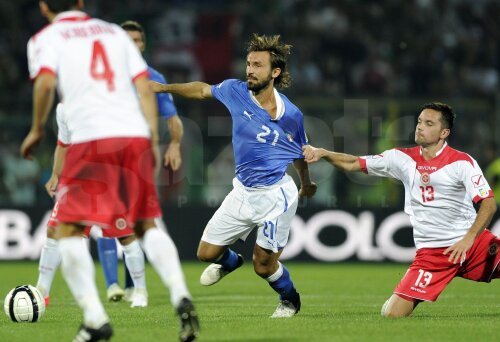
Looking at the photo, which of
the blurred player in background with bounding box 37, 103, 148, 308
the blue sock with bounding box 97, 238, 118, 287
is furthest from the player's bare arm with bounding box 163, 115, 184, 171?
the blue sock with bounding box 97, 238, 118, 287

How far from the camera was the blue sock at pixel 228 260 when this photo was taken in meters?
9.10

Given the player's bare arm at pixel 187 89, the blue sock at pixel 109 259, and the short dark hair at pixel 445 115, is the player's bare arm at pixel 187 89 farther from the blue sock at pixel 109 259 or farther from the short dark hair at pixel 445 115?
the blue sock at pixel 109 259

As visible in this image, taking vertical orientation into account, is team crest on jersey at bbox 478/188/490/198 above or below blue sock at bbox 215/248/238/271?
above

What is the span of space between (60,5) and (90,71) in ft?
1.52

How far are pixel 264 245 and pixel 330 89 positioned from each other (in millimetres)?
10204

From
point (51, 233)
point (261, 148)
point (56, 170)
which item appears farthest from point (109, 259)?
point (261, 148)

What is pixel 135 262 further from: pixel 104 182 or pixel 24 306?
pixel 104 182

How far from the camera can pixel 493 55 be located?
18.9 metres

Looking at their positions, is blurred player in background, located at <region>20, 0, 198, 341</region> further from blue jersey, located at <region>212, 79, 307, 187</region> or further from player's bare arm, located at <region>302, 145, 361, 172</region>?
blue jersey, located at <region>212, 79, 307, 187</region>

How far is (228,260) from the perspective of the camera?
29.9 feet

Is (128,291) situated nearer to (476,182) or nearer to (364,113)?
(476,182)

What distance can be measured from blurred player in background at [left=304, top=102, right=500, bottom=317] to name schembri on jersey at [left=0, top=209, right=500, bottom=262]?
654 cm

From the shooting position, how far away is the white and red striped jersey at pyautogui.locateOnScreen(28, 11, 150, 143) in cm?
591

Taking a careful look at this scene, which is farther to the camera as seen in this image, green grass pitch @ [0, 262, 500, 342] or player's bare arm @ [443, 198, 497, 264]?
player's bare arm @ [443, 198, 497, 264]
